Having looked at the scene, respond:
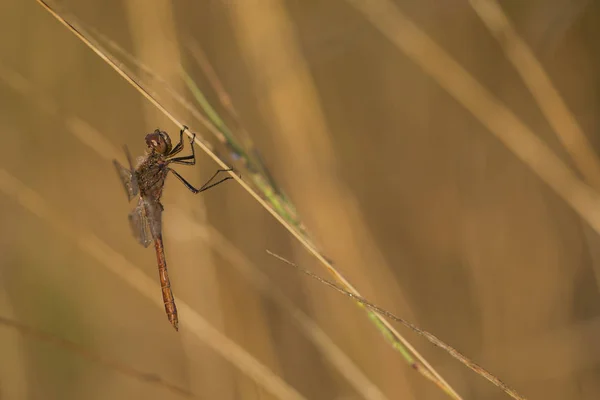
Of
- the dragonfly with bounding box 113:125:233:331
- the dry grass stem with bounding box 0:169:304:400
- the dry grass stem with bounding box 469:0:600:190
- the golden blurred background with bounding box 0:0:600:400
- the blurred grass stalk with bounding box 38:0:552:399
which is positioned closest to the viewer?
the blurred grass stalk with bounding box 38:0:552:399

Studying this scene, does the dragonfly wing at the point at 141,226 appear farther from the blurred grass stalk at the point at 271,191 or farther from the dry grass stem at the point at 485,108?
the dry grass stem at the point at 485,108

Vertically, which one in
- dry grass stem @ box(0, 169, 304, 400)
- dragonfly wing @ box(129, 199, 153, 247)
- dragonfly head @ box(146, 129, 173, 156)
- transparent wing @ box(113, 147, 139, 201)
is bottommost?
dry grass stem @ box(0, 169, 304, 400)

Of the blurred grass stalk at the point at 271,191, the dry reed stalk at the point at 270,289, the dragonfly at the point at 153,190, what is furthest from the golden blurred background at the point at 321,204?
the blurred grass stalk at the point at 271,191

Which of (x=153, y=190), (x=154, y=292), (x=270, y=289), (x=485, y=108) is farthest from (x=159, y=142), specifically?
(x=485, y=108)

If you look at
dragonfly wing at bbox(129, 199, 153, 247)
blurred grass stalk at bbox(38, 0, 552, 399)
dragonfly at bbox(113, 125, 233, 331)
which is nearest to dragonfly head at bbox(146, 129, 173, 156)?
dragonfly at bbox(113, 125, 233, 331)

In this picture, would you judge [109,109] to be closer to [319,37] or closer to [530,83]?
[319,37]

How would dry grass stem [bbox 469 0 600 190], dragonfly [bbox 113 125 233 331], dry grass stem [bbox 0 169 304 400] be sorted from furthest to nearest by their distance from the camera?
dragonfly [bbox 113 125 233 331], dry grass stem [bbox 469 0 600 190], dry grass stem [bbox 0 169 304 400]

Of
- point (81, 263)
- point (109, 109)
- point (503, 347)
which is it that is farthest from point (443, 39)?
point (81, 263)

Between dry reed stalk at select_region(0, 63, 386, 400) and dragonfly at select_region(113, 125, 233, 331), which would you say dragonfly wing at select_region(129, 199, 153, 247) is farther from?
dry reed stalk at select_region(0, 63, 386, 400)
